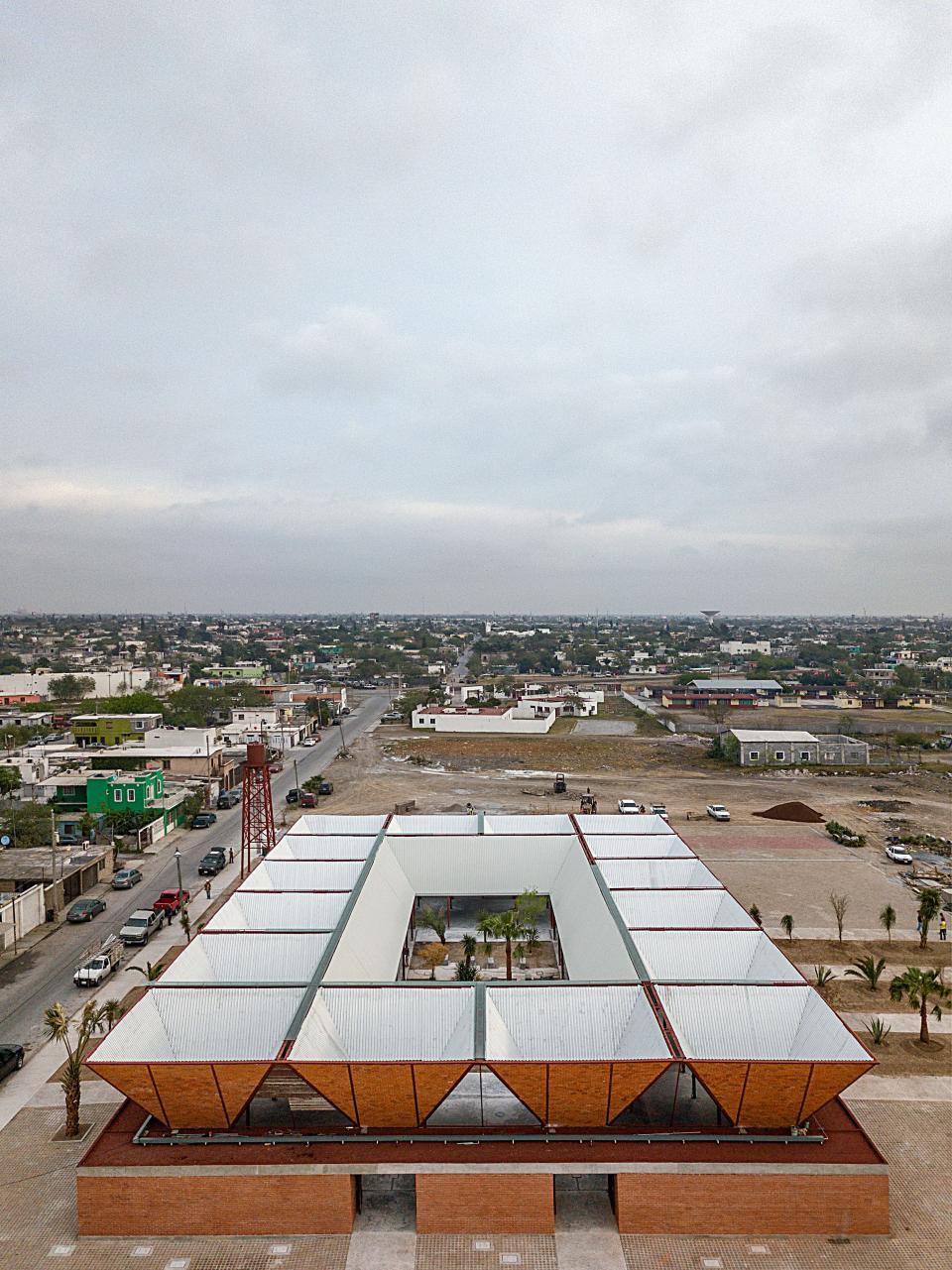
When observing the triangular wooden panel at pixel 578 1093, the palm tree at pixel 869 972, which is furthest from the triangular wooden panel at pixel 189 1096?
the palm tree at pixel 869 972

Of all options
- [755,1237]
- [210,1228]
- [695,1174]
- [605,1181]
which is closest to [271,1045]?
[210,1228]

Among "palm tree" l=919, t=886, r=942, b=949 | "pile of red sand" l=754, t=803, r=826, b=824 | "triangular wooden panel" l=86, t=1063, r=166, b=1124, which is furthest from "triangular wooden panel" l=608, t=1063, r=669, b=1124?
"pile of red sand" l=754, t=803, r=826, b=824

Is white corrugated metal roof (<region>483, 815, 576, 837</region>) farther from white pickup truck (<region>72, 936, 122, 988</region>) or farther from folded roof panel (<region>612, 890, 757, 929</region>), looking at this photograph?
white pickup truck (<region>72, 936, 122, 988</region>)

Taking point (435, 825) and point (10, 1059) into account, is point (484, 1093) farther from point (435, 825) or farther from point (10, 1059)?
point (435, 825)

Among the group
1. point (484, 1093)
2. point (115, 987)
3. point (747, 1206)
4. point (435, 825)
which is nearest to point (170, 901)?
point (115, 987)

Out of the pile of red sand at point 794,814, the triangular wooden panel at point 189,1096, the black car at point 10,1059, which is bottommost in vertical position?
the pile of red sand at point 794,814

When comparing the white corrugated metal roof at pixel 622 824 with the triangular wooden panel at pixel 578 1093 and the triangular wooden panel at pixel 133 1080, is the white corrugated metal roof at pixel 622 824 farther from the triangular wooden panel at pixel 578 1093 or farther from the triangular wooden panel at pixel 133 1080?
the triangular wooden panel at pixel 133 1080
